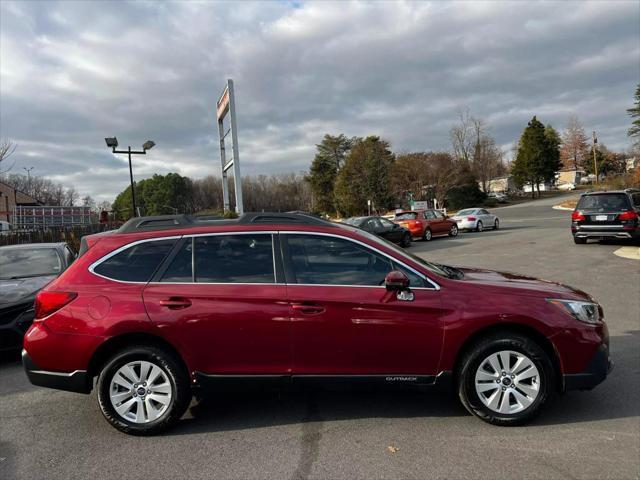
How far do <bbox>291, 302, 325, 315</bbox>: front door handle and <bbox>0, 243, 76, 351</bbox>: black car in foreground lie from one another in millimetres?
4117

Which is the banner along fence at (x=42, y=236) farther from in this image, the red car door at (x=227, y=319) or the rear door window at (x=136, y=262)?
the red car door at (x=227, y=319)

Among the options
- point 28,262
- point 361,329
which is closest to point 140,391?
point 361,329

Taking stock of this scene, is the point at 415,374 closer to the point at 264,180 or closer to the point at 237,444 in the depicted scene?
the point at 237,444

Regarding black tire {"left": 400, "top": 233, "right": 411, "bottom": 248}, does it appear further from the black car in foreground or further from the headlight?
the headlight

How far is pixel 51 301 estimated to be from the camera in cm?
382

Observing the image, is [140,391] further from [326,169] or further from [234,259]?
[326,169]

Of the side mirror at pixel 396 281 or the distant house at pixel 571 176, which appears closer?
the side mirror at pixel 396 281

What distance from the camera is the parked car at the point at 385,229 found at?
1953 cm

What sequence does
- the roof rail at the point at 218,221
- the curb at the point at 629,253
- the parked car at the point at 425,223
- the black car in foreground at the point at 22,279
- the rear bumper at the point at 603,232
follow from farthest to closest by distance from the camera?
the parked car at the point at 425,223
the rear bumper at the point at 603,232
the curb at the point at 629,253
the black car in foreground at the point at 22,279
the roof rail at the point at 218,221

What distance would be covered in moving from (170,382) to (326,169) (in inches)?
2644

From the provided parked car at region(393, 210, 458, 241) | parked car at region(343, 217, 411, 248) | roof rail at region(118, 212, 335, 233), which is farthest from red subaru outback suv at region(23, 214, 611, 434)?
parked car at region(393, 210, 458, 241)

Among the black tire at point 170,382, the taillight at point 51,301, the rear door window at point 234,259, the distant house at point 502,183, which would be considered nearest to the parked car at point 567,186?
the distant house at point 502,183

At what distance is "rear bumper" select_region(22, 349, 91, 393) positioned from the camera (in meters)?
3.79

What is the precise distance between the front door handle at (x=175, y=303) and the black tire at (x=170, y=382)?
0.39 metres
